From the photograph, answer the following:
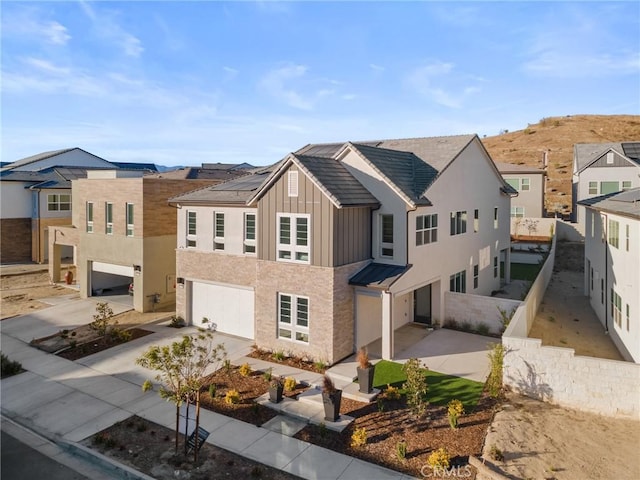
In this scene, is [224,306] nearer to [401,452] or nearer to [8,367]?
[8,367]

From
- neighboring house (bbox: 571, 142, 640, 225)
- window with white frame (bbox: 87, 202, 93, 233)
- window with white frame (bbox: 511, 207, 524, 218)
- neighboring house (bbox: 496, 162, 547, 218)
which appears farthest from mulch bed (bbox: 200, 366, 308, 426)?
window with white frame (bbox: 511, 207, 524, 218)

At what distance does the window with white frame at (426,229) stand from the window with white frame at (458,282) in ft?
10.6

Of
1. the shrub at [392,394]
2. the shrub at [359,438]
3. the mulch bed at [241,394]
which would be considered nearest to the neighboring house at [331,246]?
the mulch bed at [241,394]

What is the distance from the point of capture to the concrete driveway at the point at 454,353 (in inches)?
636

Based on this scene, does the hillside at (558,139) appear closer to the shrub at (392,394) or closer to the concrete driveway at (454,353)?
the concrete driveway at (454,353)

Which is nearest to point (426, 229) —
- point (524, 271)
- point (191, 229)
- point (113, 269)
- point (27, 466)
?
point (191, 229)

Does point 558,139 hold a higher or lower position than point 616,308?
higher

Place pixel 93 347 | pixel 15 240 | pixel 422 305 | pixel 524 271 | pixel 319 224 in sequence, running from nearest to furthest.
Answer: pixel 319 224 < pixel 93 347 < pixel 422 305 < pixel 524 271 < pixel 15 240

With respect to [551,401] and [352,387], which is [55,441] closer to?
[352,387]

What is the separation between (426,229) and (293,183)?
641cm

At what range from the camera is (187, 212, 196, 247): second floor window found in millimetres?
22359

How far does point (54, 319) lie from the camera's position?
76.0 ft

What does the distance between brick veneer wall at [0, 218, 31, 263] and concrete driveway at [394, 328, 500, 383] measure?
37.2m

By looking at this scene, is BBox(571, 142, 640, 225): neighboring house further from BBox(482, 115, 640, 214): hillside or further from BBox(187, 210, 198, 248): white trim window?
BBox(187, 210, 198, 248): white trim window
